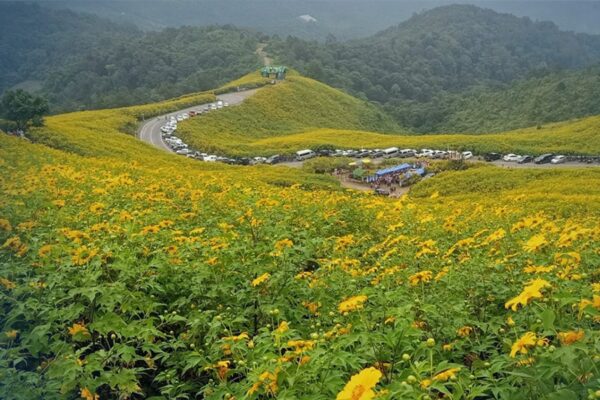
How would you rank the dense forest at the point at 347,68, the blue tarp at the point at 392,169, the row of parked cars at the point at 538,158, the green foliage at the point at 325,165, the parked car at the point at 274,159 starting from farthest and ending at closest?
the dense forest at the point at 347,68 < the parked car at the point at 274,159 < the green foliage at the point at 325,165 < the row of parked cars at the point at 538,158 < the blue tarp at the point at 392,169

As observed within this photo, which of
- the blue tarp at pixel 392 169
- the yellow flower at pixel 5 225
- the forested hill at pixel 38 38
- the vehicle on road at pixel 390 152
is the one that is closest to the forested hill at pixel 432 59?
the vehicle on road at pixel 390 152

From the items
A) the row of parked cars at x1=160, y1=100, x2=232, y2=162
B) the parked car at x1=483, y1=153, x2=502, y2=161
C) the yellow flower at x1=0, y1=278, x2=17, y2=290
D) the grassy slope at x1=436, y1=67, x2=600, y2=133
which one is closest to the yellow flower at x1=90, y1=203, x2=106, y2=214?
the yellow flower at x1=0, y1=278, x2=17, y2=290

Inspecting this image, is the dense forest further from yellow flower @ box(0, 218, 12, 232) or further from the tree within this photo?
yellow flower @ box(0, 218, 12, 232)

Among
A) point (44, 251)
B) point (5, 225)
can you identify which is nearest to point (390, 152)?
point (5, 225)

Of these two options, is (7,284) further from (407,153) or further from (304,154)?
(407,153)

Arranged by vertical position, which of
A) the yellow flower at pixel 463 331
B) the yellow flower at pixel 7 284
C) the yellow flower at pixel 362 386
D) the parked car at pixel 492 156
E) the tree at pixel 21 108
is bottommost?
the parked car at pixel 492 156

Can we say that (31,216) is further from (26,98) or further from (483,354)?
(26,98)

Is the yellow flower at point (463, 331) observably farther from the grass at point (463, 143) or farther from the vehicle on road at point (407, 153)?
the vehicle on road at point (407, 153)

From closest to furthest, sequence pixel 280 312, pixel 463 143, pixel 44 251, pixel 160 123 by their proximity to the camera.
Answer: pixel 280 312 → pixel 44 251 → pixel 463 143 → pixel 160 123
